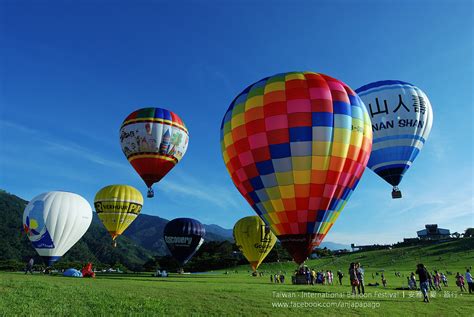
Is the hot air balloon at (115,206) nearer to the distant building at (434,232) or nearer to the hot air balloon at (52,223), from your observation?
the hot air balloon at (52,223)

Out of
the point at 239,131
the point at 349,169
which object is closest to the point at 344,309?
the point at 349,169

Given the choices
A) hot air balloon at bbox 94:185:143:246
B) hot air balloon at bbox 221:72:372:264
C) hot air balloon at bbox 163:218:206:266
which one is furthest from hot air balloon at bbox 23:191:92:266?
hot air balloon at bbox 221:72:372:264

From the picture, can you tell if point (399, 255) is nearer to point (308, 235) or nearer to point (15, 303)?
point (308, 235)

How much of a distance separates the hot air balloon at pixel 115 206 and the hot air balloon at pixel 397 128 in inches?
1153

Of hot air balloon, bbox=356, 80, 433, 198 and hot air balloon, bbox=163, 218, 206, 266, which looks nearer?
hot air balloon, bbox=356, 80, 433, 198

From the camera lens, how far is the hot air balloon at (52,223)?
33.4m

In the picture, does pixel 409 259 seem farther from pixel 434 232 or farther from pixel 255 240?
pixel 434 232

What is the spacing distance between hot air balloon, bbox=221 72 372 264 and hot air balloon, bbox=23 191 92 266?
23119 millimetres

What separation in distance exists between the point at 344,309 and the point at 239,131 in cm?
1028

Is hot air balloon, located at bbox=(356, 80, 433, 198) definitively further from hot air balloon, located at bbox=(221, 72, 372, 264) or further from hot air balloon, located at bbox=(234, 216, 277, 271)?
hot air balloon, located at bbox=(234, 216, 277, 271)

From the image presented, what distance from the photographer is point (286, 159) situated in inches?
693

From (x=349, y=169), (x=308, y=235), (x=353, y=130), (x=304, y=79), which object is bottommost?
(x=308, y=235)

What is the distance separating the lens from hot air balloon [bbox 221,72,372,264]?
17.3m

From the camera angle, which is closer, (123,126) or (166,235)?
(123,126)
